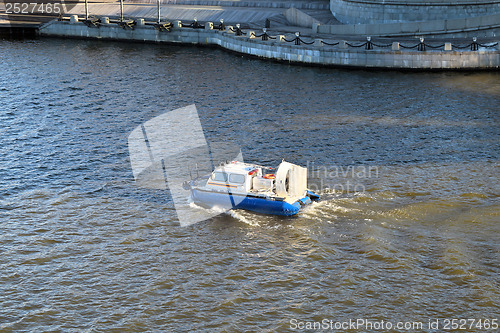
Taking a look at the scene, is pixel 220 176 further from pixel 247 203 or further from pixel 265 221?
pixel 265 221

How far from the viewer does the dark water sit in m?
24.3

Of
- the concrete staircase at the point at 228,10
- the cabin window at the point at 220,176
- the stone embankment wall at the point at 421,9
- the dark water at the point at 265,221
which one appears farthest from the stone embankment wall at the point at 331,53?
the cabin window at the point at 220,176

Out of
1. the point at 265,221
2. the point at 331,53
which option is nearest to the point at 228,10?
the point at 331,53

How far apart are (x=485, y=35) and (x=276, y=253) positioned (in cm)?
4330

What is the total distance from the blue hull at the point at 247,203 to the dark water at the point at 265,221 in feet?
1.61

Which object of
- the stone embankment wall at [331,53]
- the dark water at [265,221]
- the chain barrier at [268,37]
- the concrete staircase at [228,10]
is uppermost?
the concrete staircase at [228,10]

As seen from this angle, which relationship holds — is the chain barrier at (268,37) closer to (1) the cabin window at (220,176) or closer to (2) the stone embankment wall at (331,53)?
(2) the stone embankment wall at (331,53)

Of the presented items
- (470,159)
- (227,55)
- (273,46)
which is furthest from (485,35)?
(470,159)

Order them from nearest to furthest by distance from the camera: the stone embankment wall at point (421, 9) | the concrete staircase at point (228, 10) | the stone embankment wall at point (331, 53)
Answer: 1. the stone embankment wall at point (331, 53)
2. the stone embankment wall at point (421, 9)
3. the concrete staircase at point (228, 10)

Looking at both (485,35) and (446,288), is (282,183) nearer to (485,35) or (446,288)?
(446,288)

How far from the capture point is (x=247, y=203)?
31.6 meters

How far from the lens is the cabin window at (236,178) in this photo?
31953 mm

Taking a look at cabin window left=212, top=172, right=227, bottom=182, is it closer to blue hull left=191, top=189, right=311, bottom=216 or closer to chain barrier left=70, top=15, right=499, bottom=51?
blue hull left=191, top=189, right=311, bottom=216

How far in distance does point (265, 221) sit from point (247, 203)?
1.31m
